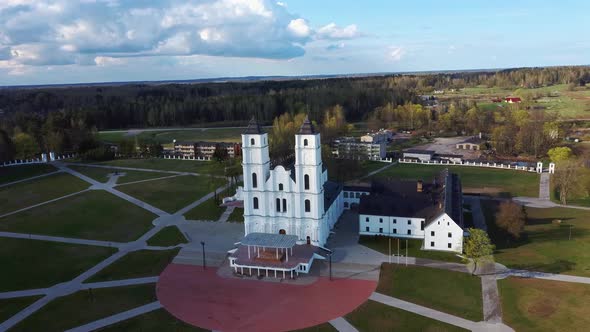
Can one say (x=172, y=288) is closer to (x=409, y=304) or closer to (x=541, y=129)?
(x=409, y=304)

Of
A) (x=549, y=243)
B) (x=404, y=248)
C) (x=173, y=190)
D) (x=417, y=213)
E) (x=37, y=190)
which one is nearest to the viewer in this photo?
(x=404, y=248)

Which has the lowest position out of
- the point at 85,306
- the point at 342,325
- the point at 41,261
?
the point at 342,325

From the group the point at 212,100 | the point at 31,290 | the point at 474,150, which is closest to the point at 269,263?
the point at 31,290

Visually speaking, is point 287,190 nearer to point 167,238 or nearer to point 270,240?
point 270,240

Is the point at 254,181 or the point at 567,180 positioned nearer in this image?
the point at 254,181

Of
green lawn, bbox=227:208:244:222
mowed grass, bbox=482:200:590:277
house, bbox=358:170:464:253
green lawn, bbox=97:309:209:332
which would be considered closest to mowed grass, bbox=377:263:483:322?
house, bbox=358:170:464:253

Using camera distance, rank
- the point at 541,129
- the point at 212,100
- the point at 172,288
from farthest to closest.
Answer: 1. the point at 212,100
2. the point at 541,129
3. the point at 172,288

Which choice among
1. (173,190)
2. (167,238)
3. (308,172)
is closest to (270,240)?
(308,172)
